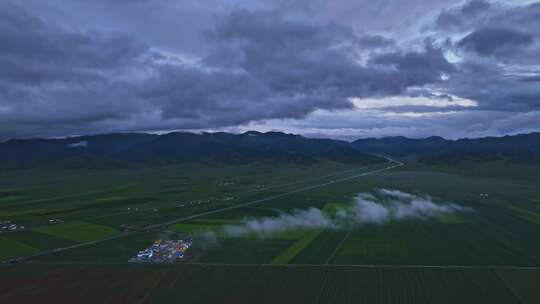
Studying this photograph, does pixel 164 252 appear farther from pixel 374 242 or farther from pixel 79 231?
pixel 374 242

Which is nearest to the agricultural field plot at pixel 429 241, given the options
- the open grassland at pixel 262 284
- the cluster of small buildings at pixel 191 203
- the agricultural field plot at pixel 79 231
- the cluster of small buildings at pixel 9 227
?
the open grassland at pixel 262 284

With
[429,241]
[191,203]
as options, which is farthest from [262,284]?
[191,203]

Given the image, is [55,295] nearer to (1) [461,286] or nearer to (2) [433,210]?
(1) [461,286]

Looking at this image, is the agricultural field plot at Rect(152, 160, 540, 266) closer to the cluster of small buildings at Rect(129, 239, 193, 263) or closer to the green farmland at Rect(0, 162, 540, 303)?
the green farmland at Rect(0, 162, 540, 303)

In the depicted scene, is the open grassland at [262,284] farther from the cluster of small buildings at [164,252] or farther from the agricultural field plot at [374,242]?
the agricultural field plot at [374,242]

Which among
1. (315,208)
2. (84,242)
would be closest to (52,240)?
(84,242)
